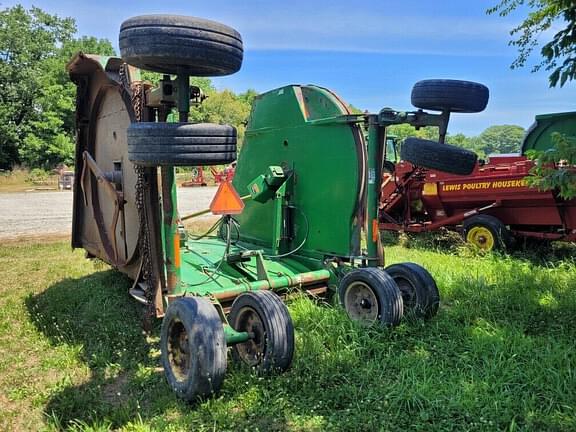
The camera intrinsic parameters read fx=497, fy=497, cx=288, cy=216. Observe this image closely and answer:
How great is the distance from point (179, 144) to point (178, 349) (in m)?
1.41

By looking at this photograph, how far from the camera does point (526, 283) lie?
5.42 m

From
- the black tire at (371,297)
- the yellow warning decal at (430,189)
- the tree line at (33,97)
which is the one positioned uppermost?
the tree line at (33,97)

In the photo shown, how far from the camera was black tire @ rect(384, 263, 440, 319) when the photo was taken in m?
4.23

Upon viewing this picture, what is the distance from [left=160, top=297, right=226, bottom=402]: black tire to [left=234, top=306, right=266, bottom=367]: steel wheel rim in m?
0.38

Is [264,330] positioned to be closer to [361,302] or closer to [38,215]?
[361,302]

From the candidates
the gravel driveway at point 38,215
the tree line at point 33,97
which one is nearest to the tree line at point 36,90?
the tree line at point 33,97

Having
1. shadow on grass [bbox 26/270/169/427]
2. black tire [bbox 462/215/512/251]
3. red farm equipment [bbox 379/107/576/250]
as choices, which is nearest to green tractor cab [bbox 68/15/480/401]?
shadow on grass [bbox 26/270/169/427]

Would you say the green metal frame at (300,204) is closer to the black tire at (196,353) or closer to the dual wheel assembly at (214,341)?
the dual wheel assembly at (214,341)

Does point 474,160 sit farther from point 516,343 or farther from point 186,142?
point 186,142

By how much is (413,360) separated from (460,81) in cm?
208

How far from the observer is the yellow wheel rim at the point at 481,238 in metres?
7.70

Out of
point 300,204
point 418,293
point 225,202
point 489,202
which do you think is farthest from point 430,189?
point 225,202

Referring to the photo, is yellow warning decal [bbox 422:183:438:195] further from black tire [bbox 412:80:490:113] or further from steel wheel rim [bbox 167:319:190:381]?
steel wheel rim [bbox 167:319:190:381]

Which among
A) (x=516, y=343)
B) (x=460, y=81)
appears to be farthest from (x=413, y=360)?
(x=460, y=81)
